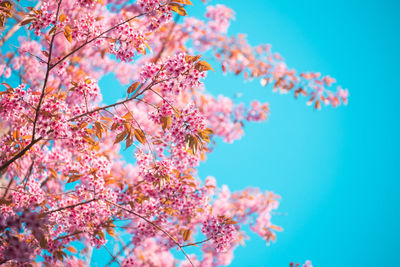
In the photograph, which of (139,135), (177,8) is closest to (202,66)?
(177,8)

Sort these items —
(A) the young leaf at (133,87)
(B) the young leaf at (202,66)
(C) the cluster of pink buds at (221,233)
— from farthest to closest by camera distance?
1. (C) the cluster of pink buds at (221,233)
2. (A) the young leaf at (133,87)
3. (B) the young leaf at (202,66)

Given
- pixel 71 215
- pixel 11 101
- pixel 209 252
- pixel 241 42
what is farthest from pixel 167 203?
pixel 209 252

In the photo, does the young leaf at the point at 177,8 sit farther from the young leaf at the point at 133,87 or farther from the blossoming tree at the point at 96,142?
the young leaf at the point at 133,87

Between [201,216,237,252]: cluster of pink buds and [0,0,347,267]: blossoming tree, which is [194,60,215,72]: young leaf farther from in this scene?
[201,216,237,252]: cluster of pink buds

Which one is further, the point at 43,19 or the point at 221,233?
the point at 221,233

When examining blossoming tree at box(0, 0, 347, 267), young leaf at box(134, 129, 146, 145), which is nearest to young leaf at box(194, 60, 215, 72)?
blossoming tree at box(0, 0, 347, 267)

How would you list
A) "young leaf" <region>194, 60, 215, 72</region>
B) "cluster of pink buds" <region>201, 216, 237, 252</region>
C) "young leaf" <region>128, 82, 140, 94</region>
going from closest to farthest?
"young leaf" <region>194, 60, 215, 72</region>, "young leaf" <region>128, 82, 140, 94</region>, "cluster of pink buds" <region>201, 216, 237, 252</region>

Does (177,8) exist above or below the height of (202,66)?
above

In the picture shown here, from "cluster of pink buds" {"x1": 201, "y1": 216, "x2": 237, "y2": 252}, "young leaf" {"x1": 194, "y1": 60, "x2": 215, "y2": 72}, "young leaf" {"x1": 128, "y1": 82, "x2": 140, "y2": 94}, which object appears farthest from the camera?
"cluster of pink buds" {"x1": 201, "y1": 216, "x2": 237, "y2": 252}

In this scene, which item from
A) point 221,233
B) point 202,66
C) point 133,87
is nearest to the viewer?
point 202,66

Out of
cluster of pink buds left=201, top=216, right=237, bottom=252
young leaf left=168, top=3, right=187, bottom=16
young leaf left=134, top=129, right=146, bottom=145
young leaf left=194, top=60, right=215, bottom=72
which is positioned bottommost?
cluster of pink buds left=201, top=216, right=237, bottom=252

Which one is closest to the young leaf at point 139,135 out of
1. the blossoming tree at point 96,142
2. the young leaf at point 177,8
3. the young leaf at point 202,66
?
the blossoming tree at point 96,142

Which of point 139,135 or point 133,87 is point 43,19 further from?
point 139,135

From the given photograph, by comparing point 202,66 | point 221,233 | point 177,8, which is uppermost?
point 177,8
